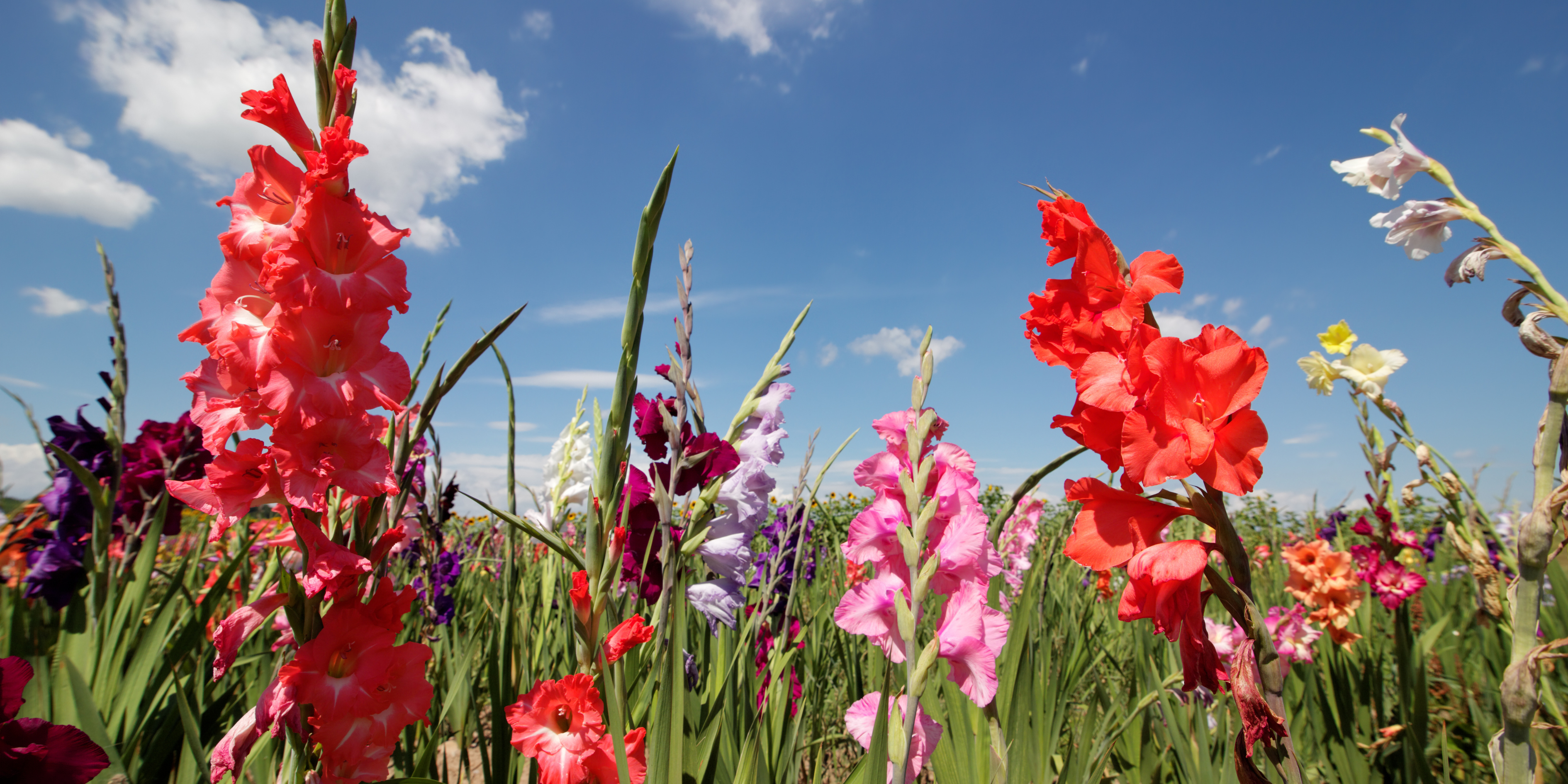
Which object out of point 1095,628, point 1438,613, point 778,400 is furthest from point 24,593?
point 1438,613

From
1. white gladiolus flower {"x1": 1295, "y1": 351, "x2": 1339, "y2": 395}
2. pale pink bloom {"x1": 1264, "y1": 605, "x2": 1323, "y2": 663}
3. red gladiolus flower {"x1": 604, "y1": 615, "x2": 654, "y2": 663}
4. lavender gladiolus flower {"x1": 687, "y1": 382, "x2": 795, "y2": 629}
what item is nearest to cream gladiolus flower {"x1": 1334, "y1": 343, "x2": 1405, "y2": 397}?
white gladiolus flower {"x1": 1295, "y1": 351, "x2": 1339, "y2": 395}

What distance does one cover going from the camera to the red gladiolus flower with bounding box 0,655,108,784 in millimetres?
696

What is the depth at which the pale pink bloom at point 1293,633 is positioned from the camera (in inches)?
138

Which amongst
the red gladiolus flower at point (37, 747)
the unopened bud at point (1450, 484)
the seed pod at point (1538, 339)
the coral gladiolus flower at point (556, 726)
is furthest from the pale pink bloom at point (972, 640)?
the unopened bud at point (1450, 484)

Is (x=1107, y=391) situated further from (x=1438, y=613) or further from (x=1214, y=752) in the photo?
(x=1438, y=613)

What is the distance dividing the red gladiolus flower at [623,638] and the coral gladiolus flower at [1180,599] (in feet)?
1.95

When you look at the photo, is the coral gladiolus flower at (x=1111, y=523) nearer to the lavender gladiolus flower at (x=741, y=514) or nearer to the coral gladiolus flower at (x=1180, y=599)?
the coral gladiolus flower at (x=1180, y=599)

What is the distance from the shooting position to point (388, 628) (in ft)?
2.92

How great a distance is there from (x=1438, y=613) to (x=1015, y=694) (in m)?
3.90

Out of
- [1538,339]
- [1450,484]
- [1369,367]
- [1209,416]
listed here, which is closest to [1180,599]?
[1209,416]

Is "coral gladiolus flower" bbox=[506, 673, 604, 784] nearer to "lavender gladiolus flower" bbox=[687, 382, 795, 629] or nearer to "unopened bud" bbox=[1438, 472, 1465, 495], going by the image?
"lavender gladiolus flower" bbox=[687, 382, 795, 629]

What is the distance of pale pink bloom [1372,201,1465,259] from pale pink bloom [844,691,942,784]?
115 centimetres

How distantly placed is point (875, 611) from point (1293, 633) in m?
3.88

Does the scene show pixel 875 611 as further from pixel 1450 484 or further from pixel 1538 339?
pixel 1450 484
